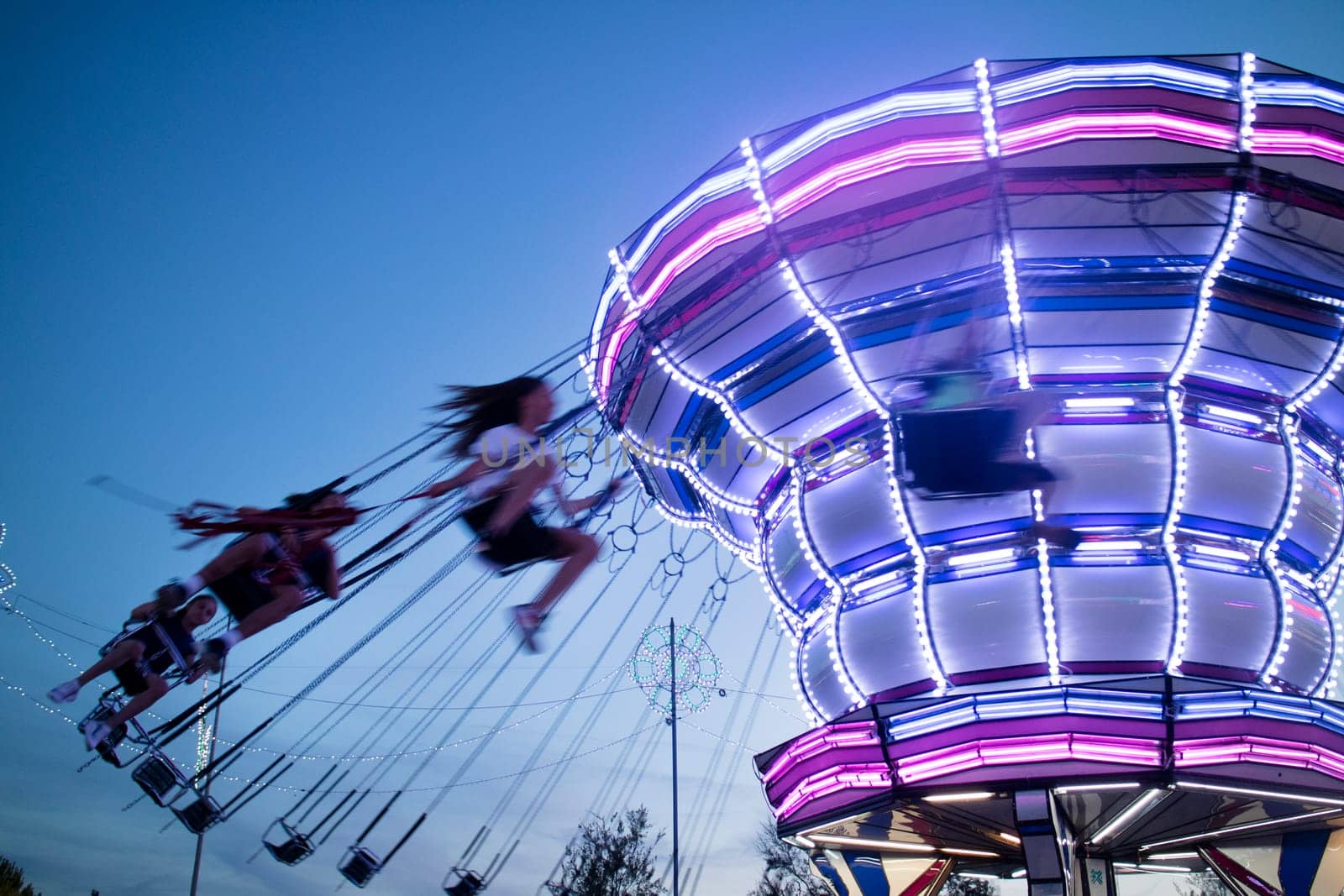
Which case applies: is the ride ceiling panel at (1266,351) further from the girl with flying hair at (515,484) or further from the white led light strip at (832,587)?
the girl with flying hair at (515,484)

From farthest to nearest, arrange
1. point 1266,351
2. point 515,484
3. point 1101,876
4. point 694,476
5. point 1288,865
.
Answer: point 1101,876
point 694,476
point 1288,865
point 1266,351
point 515,484

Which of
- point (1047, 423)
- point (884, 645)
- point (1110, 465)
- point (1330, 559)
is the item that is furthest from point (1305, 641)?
point (884, 645)

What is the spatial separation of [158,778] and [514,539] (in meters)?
4.20

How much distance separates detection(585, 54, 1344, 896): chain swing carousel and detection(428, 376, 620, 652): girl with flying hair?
2968 mm

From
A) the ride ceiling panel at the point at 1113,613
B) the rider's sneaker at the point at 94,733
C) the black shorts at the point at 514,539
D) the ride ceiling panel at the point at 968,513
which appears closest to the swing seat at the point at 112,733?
the rider's sneaker at the point at 94,733

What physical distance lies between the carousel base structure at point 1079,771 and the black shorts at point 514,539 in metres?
4.27

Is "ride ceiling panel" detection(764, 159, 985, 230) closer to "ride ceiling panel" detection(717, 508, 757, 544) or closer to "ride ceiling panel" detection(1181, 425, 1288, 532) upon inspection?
"ride ceiling panel" detection(1181, 425, 1288, 532)

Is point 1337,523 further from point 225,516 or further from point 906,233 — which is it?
point 225,516

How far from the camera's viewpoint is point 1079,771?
8609mm

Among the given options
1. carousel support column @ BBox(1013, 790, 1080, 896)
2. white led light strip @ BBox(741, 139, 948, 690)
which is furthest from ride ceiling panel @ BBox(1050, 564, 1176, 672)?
carousel support column @ BBox(1013, 790, 1080, 896)

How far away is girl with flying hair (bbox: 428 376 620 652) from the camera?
21.0 ft

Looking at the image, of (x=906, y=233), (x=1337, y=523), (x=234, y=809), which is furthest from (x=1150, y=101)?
(x=234, y=809)

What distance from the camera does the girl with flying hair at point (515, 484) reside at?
21.0 feet

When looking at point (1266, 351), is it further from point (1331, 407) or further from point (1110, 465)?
point (1110, 465)
